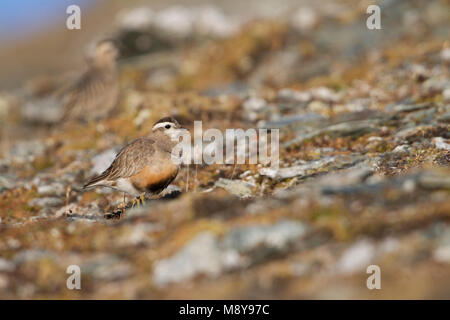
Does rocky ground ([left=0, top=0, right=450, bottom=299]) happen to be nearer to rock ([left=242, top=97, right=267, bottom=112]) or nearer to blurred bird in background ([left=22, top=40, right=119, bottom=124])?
rock ([left=242, top=97, right=267, bottom=112])

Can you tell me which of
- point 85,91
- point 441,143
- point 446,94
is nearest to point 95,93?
point 85,91

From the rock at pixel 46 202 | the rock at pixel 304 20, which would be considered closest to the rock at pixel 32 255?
the rock at pixel 46 202

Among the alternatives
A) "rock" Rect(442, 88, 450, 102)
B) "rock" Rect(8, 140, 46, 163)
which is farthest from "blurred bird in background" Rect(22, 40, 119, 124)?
"rock" Rect(442, 88, 450, 102)

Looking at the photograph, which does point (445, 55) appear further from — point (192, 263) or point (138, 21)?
point (138, 21)

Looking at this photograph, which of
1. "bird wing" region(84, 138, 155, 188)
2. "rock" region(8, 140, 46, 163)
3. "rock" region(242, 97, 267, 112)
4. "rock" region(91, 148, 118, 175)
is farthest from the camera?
"rock" region(242, 97, 267, 112)

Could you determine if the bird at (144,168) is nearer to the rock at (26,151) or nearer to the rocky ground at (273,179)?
the rocky ground at (273,179)

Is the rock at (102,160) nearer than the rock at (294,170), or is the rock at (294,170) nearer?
the rock at (294,170)
